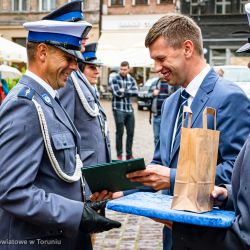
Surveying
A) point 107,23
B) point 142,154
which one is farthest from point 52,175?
point 107,23

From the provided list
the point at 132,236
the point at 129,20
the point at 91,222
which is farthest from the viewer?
the point at 129,20

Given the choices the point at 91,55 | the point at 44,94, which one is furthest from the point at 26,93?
the point at 91,55

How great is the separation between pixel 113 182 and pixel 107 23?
40054 millimetres

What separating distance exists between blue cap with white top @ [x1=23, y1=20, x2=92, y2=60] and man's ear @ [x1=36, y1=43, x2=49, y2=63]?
2 cm

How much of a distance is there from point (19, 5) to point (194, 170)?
1690 inches

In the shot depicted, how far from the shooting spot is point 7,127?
8.50ft

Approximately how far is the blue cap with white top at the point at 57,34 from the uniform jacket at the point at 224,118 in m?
0.66

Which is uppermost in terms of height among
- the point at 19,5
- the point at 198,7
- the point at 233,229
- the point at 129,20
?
the point at 19,5

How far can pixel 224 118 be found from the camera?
2.96m

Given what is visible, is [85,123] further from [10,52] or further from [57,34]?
[10,52]

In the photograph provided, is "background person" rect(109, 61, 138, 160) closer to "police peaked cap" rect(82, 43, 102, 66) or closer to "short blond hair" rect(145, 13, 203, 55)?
"police peaked cap" rect(82, 43, 102, 66)

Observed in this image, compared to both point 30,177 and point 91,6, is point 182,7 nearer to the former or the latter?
point 91,6

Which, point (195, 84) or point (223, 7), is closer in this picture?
point (195, 84)

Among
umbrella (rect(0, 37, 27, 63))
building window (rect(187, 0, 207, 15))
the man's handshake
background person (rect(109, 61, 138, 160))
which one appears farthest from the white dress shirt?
building window (rect(187, 0, 207, 15))
